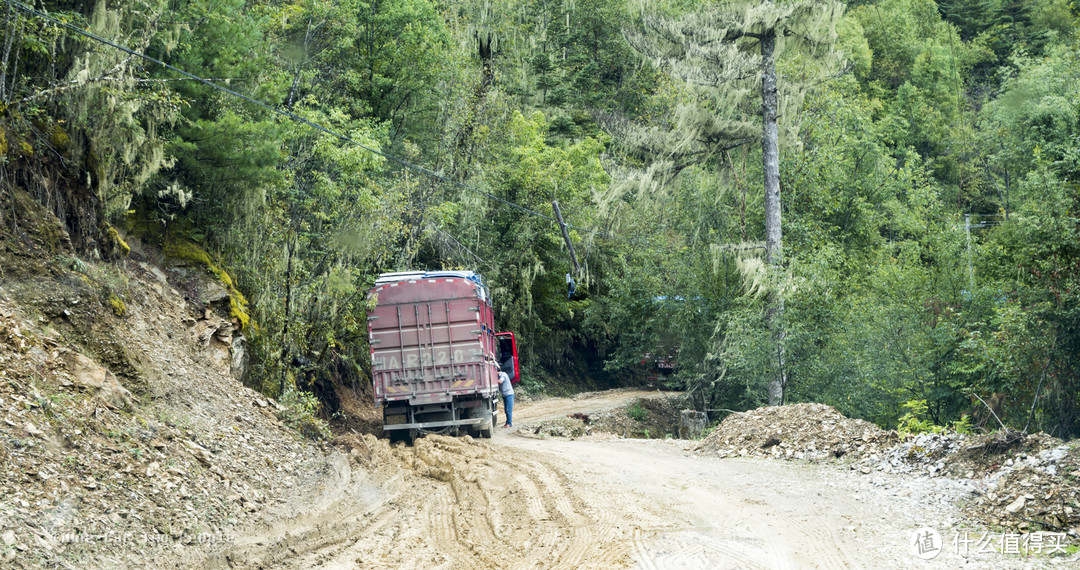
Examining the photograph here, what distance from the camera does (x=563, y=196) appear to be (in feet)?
89.7

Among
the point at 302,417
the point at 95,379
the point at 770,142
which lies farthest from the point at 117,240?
the point at 770,142

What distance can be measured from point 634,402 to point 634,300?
3251 mm

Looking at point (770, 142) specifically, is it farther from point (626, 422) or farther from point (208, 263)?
point (208, 263)

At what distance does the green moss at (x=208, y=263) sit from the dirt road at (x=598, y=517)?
291cm

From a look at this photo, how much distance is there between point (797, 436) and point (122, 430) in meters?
9.84

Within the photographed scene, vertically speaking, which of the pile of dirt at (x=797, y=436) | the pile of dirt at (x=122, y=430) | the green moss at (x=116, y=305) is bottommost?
the pile of dirt at (x=797, y=436)

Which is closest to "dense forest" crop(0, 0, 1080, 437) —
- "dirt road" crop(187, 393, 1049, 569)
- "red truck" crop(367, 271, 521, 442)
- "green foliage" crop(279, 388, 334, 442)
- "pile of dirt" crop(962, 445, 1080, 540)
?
"green foliage" crop(279, 388, 334, 442)

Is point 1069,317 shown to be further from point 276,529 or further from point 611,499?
point 276,529

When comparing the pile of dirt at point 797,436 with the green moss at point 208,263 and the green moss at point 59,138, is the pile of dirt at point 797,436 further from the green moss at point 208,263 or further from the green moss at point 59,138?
the green moss at point 59,138

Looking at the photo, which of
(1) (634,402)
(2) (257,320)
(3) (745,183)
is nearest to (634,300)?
(1) (634,402)

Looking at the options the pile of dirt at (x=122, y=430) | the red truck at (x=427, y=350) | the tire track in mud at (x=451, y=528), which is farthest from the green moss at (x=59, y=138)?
the red truck at (x=427, y=350)

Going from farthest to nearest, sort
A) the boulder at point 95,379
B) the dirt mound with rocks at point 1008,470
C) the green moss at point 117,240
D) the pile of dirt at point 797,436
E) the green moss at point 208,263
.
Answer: the green moss at point 208,263, the pile of dirt at point 797,436, the green moss at point 117,240, the boulder at point 95,379, the dirt mound with rocks at point 1008,470

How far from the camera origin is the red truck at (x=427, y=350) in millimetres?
15039

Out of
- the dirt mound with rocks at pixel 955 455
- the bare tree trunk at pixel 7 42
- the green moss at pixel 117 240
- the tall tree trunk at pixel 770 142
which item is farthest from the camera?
the tall tree trunk at pixel 770 142
